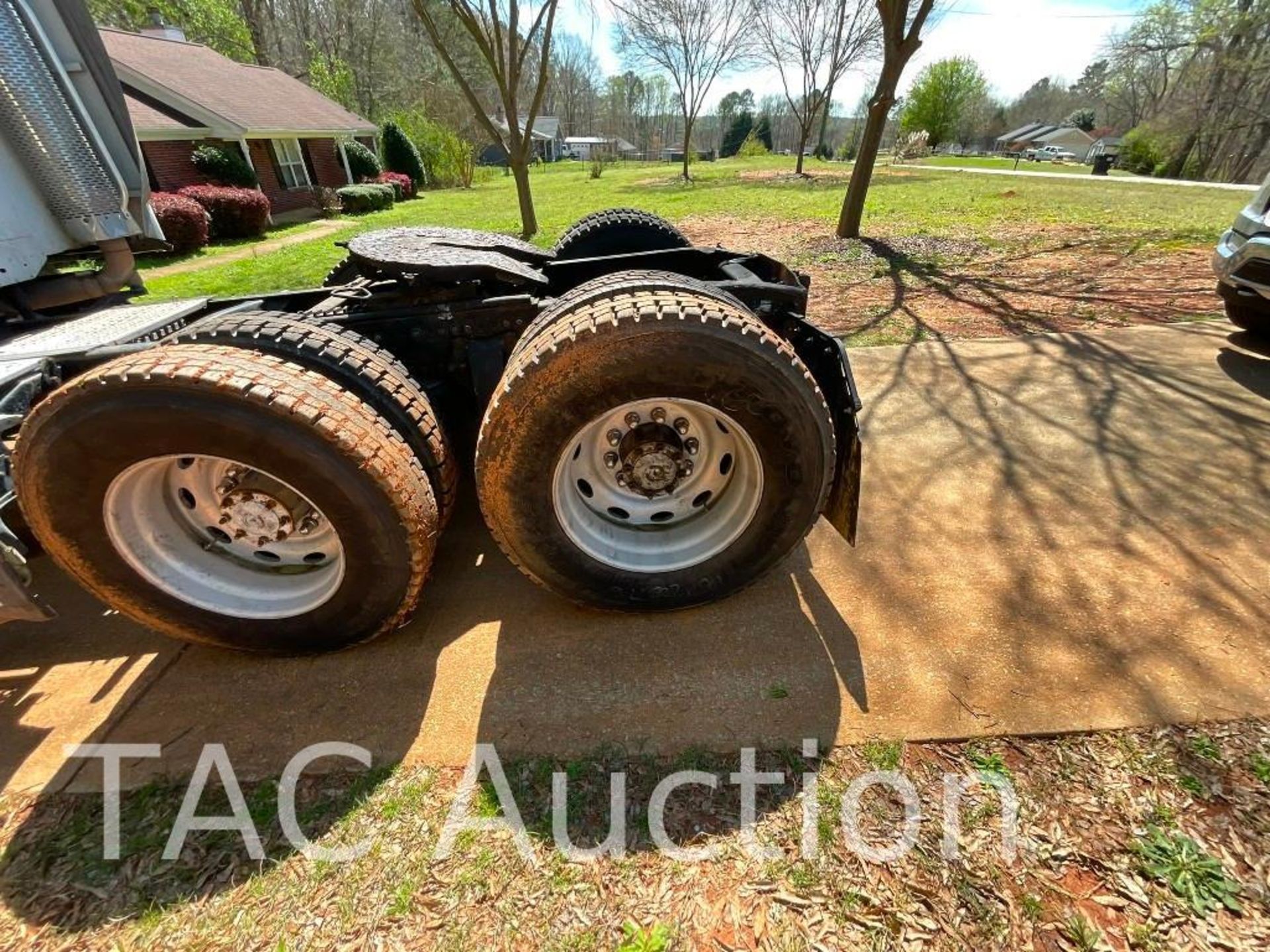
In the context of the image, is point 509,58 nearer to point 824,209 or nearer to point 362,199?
point 824,209

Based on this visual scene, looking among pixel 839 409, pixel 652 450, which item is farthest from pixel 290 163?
pixel 839 409

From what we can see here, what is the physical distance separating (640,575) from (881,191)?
21842 mm

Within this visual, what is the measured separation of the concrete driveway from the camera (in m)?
2.05

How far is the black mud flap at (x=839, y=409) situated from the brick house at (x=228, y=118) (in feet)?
64.7

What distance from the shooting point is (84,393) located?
1.88m

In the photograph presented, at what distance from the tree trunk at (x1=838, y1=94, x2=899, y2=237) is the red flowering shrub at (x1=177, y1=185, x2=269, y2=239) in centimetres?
1531

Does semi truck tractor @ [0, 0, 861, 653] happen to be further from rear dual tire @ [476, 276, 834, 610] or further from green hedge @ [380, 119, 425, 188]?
green hedge @ [380, 119, 425, 188]

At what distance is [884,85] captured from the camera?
406 inches

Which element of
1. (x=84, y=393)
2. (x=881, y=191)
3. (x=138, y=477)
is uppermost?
(x=84, y=393)

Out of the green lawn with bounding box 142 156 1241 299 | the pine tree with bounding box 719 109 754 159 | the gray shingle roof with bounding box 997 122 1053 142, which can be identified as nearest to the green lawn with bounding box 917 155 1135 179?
the green lawn with bounding box 142 156 1241 299

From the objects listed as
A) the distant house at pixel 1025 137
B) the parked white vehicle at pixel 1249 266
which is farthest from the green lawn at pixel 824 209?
the distant house at pixel 1025 137

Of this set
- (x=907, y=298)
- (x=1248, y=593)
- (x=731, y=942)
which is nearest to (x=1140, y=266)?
(x=907, y=298)

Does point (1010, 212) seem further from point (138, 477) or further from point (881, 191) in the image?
point (138, 477)

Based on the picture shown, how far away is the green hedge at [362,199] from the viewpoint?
22.8 metres
